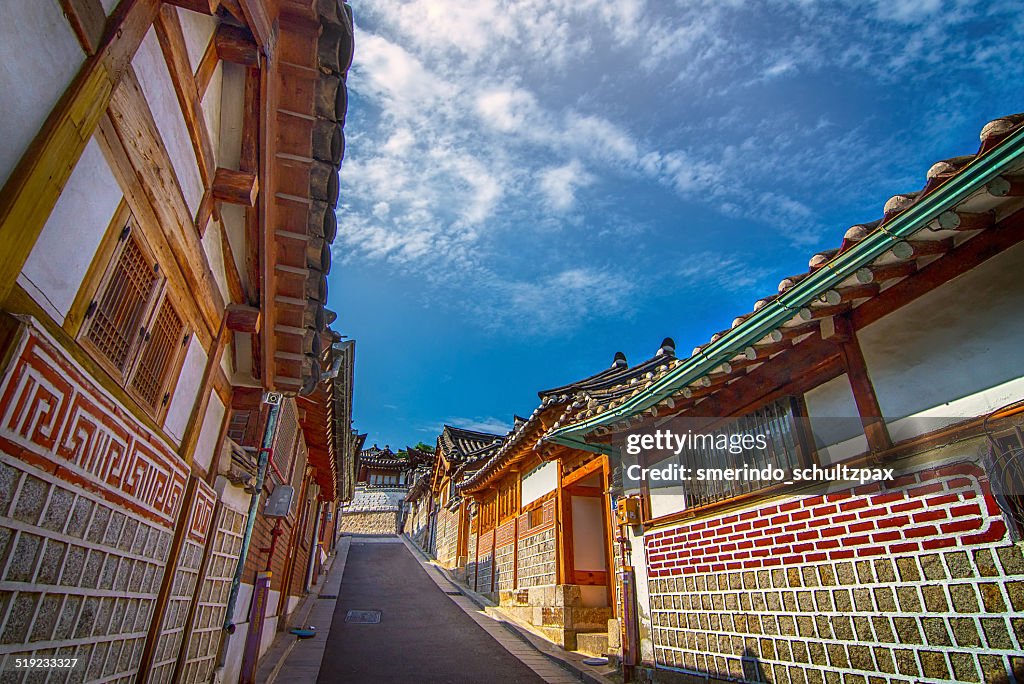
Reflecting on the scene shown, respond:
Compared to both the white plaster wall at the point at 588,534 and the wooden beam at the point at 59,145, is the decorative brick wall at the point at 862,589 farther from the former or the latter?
the wooden beam at the point at 59,145

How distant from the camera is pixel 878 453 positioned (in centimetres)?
499

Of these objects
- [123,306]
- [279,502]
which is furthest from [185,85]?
[279,502]

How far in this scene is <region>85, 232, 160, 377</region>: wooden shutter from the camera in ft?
10.9

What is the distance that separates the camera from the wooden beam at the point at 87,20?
2412 mm

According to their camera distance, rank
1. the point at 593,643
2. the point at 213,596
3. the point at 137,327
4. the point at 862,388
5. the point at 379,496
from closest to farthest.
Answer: the point at 137,327, the point at 862,388, the point at 213,596, the point at 593,643, the point at 379,496

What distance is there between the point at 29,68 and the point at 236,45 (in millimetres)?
1917

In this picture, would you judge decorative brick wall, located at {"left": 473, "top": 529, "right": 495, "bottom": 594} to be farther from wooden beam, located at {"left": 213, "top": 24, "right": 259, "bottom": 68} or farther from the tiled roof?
wooden beam, located at {"left": 213, "top": 24, "right": 259, "bottom": 68}

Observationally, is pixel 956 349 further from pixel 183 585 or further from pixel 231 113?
pixel 183 585

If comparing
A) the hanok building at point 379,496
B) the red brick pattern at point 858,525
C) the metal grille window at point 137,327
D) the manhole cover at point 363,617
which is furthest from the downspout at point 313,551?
the hanok building at point 379,496

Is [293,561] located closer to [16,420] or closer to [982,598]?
[16,420]

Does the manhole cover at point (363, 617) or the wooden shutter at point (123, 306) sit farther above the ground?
the wooden shutter at point (123, 306)

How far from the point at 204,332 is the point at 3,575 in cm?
287

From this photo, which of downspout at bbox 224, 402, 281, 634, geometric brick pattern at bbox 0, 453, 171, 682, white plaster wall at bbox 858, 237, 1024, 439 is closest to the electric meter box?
downspout at bbox 224, 402, 281, 634

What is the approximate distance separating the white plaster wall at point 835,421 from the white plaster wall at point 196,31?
6.38 m
